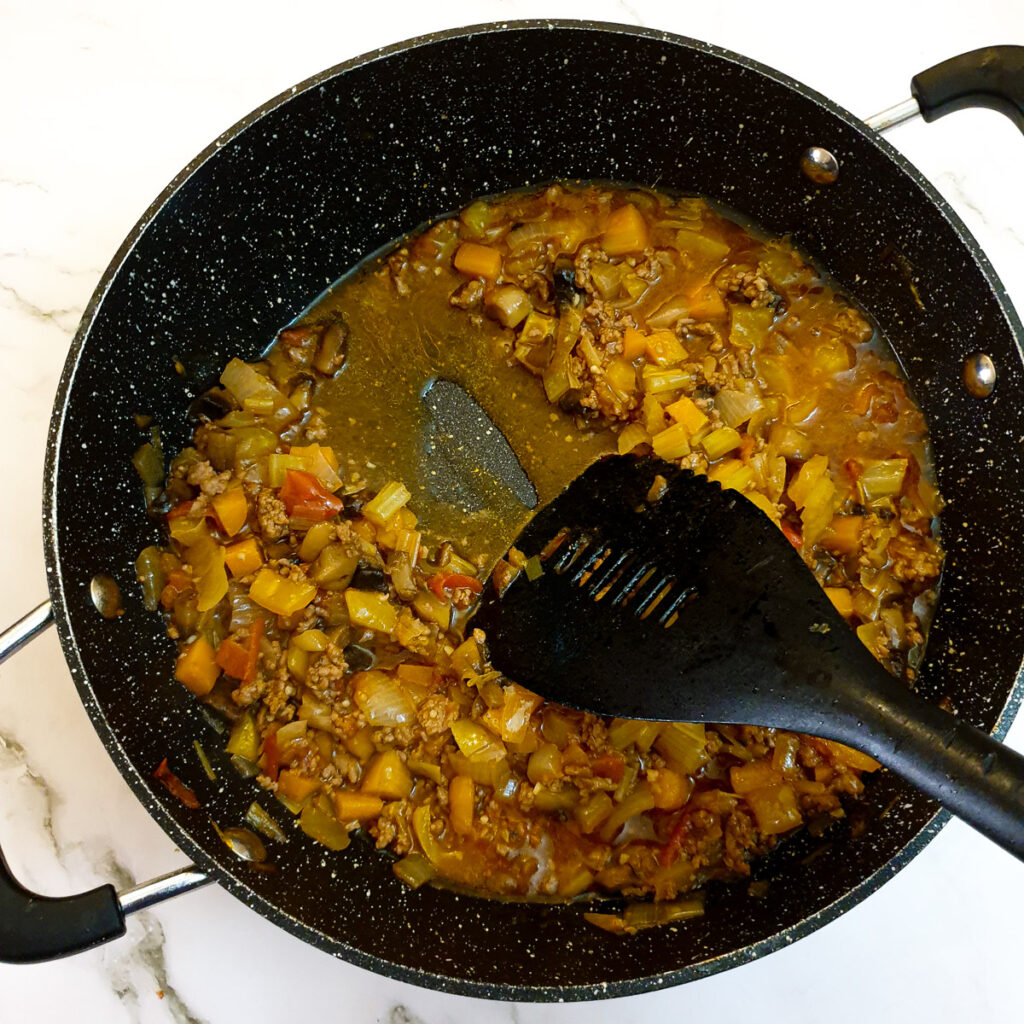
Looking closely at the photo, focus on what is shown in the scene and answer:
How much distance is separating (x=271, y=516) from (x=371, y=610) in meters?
0.33

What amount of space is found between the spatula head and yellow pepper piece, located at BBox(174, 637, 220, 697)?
688 mm

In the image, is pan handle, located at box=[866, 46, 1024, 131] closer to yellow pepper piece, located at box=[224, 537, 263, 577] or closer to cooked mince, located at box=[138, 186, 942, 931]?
cooked mince, located at box=[138, 186, 942, 931]

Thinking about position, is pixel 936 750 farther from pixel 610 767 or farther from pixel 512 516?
pixel 512 516

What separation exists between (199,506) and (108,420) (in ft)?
0.96

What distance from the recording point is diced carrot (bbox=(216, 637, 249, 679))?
2.23 metres

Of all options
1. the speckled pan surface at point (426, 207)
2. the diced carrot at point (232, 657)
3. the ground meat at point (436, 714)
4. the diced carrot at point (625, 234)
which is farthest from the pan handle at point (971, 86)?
the diced carrot at point (232, 657)

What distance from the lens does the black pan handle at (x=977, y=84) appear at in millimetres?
1931

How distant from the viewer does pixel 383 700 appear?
2.21 m

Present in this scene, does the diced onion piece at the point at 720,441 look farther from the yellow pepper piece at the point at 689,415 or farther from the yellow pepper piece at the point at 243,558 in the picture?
the yellow pepper piece at the point at 243,558

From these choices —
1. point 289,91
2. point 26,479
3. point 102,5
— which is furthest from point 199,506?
point 102,5

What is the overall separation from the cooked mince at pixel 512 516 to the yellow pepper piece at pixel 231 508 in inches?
0.6

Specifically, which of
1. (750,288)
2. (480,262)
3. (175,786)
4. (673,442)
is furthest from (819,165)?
(175,786)

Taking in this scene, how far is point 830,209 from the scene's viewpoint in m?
2.34

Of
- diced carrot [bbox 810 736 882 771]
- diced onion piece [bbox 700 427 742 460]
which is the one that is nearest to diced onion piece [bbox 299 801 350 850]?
diced carrot [bbox 810 736 882 771]
